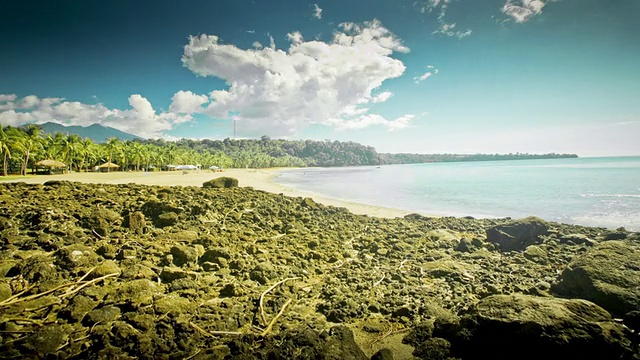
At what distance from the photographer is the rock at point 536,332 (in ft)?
10.7

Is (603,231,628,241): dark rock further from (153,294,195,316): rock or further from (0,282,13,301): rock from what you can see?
(0,282,13,301): rock

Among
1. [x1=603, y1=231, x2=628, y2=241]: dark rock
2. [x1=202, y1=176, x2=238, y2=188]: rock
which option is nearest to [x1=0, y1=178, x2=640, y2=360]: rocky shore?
[x1=603, y1=231, x2=628, y2=241]: dark rock

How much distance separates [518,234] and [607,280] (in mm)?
5539

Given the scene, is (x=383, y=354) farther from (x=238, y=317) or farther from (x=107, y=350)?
(x=107, y=350)

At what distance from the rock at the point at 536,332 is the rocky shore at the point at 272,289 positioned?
0.06 ft

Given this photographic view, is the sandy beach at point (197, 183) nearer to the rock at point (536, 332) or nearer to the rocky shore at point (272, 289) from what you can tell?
the rocky shore at point (272, 289)

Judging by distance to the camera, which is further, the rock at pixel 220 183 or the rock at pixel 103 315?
the rock at pixel 220 183

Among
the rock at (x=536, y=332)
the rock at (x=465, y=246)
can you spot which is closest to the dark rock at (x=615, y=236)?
the rock at (x=465, y=246)

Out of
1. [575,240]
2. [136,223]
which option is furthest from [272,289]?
[575,240]

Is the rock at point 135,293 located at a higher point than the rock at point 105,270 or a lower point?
lower

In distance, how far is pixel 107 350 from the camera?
3252mm

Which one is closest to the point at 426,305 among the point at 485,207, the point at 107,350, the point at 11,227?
the point at 107,350

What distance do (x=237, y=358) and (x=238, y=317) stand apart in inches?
46.2

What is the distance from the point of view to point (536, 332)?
3.41 metres
